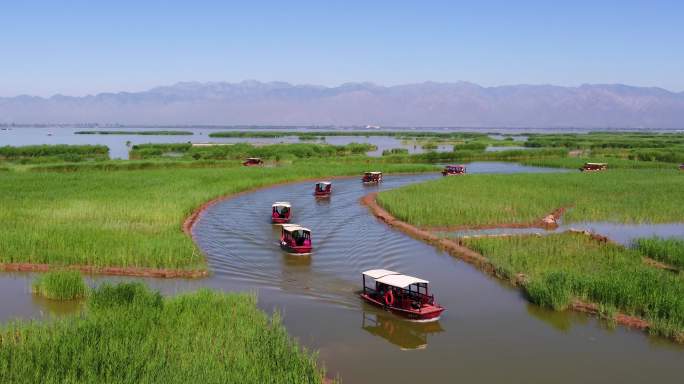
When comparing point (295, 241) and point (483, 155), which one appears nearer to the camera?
point (295, 241)

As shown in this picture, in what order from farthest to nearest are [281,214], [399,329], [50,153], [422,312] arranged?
[50,153] → [281,214] → [422,312] → [399,329]

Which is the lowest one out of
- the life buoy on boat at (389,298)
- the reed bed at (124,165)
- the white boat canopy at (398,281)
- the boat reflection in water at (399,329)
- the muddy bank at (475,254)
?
the boat reflection in water at (399,329)

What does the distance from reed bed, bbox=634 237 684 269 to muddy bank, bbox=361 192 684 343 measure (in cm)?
187

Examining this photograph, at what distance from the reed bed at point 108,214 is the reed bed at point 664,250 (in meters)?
18.1

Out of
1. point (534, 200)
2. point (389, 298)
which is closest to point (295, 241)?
point (389, 298)

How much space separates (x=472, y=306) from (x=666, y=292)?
567cm

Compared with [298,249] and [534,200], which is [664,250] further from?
[534,200]

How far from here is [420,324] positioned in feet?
54.2

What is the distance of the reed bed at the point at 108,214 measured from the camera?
22.0m

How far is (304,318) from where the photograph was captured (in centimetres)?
Answer: 1667

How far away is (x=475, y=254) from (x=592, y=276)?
5794mm

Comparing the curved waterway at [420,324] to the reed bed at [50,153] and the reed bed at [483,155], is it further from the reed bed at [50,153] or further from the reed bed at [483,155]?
the reed bed at [483,155]

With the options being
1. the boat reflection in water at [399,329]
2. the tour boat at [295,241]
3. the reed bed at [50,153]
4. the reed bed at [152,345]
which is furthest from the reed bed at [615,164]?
the reed bed at [152,345]

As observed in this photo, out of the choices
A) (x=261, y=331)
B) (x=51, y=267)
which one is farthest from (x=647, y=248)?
(x=51, y=267)
